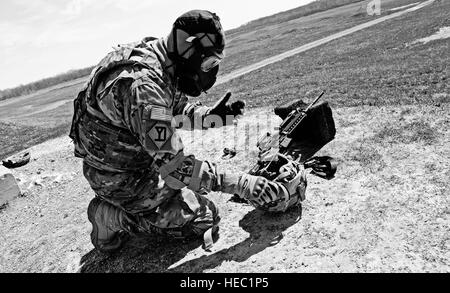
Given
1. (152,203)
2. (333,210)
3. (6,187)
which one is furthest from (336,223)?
(6,187)

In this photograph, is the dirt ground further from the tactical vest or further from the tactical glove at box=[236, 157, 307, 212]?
the tactical vest

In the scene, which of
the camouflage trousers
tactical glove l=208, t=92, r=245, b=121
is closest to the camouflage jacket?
the camouflage trousers

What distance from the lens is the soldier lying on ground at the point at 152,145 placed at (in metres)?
3.26

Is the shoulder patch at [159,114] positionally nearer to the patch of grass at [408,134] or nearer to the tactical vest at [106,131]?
the tactical vest at [106,131]

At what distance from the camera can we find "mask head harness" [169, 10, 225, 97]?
3.33 m

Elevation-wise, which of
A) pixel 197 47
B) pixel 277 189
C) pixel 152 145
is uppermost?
pixel 197 47

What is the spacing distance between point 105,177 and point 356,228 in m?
2.49

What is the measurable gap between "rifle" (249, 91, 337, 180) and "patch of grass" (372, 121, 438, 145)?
0.67m

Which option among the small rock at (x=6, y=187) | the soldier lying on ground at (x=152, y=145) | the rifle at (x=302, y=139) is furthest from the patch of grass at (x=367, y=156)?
the small rock at (x=6, y=187)

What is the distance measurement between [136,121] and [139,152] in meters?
0.81

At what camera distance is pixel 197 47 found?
3375 millimetres

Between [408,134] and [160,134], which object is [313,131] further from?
[160,134]
